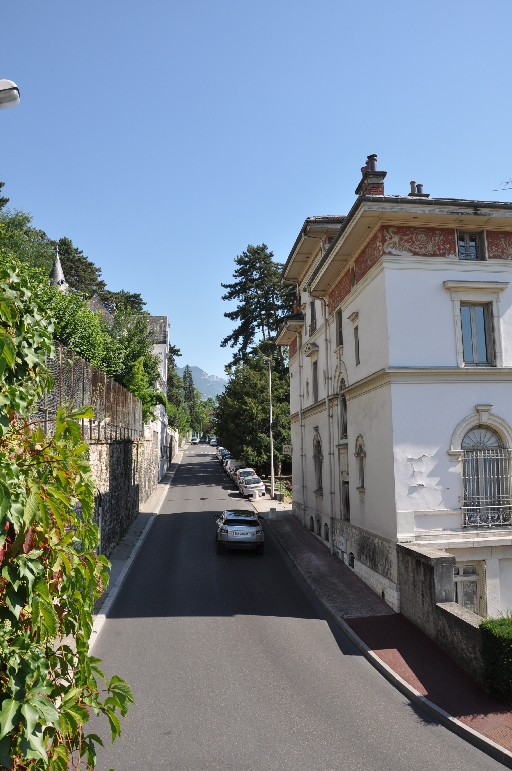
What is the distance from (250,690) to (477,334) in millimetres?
10276

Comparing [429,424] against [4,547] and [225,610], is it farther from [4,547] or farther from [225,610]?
[4,547]

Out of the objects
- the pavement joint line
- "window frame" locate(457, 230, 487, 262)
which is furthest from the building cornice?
the pavement joint line

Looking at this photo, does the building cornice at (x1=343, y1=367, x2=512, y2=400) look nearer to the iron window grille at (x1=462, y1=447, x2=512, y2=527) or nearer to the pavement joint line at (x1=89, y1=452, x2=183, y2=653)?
the iron window grille at (x1=462, y1=447, x2=512, y2=527)

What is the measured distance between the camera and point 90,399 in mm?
16734

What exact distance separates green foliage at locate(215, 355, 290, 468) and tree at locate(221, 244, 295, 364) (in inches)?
441

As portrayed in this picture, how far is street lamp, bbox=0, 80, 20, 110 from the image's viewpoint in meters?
4.52

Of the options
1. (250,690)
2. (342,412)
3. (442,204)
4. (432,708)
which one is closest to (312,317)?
(342,412)

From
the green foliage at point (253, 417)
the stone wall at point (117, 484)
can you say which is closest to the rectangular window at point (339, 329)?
the stone wall at point (117, 484)

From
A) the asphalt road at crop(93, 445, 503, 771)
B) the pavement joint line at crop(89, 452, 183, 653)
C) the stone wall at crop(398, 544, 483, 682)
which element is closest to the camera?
the asphalt road at crop(93, 445, 503, 771)

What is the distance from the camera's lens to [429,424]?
14367 mm

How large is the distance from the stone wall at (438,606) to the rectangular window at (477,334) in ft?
16.5

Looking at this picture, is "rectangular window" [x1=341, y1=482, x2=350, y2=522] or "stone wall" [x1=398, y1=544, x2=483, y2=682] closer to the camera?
"stone wall" [x1=398, y1=544, x2=483, y2=682]

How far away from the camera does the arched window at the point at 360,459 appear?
17078mm

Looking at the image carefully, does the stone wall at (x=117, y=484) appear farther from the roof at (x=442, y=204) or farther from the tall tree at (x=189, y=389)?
the tall tree at (x=189, y=389)
